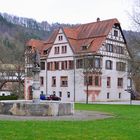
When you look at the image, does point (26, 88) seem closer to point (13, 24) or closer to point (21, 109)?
point (13, 24)

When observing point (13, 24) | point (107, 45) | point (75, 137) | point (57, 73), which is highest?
point (13, 24)

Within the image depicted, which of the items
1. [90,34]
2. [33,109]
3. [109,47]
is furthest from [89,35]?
[33,109]

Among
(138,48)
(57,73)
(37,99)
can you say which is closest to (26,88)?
(57,73)

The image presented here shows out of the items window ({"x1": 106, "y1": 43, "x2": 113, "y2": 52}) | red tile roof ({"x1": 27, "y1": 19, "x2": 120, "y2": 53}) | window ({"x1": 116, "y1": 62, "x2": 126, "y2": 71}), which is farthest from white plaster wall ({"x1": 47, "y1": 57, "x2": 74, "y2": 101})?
window ({"x1": 116, "y1": 62, "x2": 126, "y2": 71})

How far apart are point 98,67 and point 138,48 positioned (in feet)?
68.7

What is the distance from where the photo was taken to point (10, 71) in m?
86.6

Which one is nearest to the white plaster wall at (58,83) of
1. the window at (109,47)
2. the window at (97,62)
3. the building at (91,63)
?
the building at (91,63)

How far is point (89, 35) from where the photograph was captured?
238 ft

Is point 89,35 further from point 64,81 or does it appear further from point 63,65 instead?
point 64,81

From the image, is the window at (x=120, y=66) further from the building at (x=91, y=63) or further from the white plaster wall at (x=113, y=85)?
the white plaster wall at (x=113, y=85)

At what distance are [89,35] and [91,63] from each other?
10019 millimetres

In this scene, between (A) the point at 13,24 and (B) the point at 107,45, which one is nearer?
(B) the point at 107,45

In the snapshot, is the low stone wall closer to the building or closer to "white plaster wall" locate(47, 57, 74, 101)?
the building

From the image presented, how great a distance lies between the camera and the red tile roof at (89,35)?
68869 millimetres
